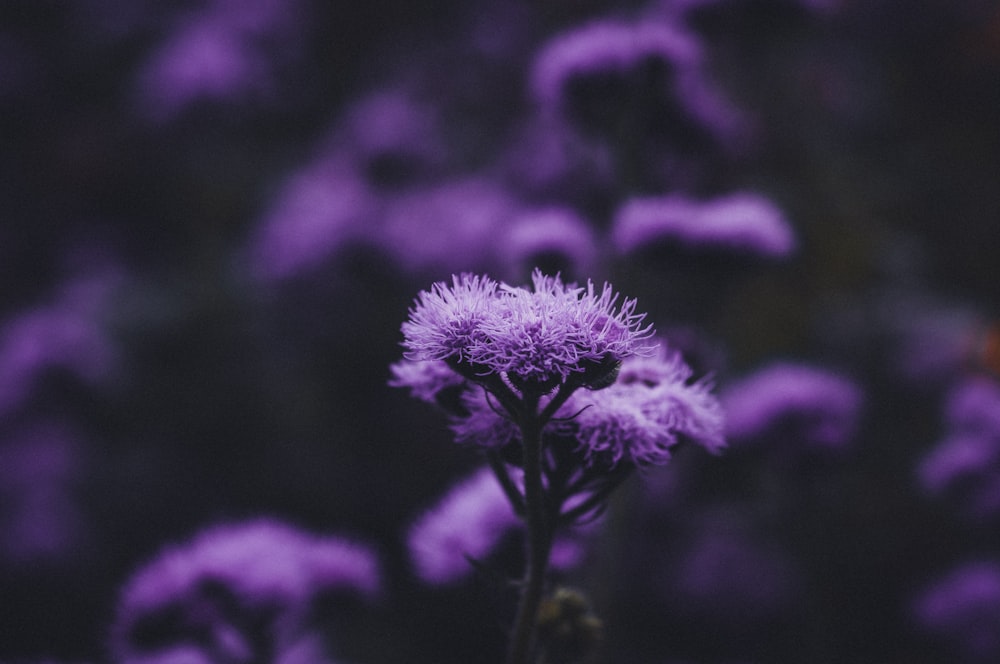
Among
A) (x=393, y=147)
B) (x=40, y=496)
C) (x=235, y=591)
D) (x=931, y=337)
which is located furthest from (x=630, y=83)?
(x=40, y=496)

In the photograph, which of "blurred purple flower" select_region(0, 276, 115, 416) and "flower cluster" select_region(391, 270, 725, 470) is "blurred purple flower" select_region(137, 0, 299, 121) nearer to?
"blurred purple flower" select_region(0, 276, 115, 416)

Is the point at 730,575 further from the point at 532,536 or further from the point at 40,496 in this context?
the point at 40,496

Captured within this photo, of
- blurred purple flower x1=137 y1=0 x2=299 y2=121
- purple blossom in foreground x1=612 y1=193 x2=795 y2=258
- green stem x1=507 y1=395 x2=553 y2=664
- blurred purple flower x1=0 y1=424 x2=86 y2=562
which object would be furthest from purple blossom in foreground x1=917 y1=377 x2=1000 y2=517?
blurred purple flower x1=137 y1=0 x2=299 y2=121

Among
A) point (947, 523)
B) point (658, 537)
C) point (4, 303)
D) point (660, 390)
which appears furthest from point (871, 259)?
point (4, 303)

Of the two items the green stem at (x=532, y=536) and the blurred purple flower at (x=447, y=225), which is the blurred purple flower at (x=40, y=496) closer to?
the blurred purple flower at (x=447, y=225)

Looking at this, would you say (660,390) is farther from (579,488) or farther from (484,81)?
(484,81)
